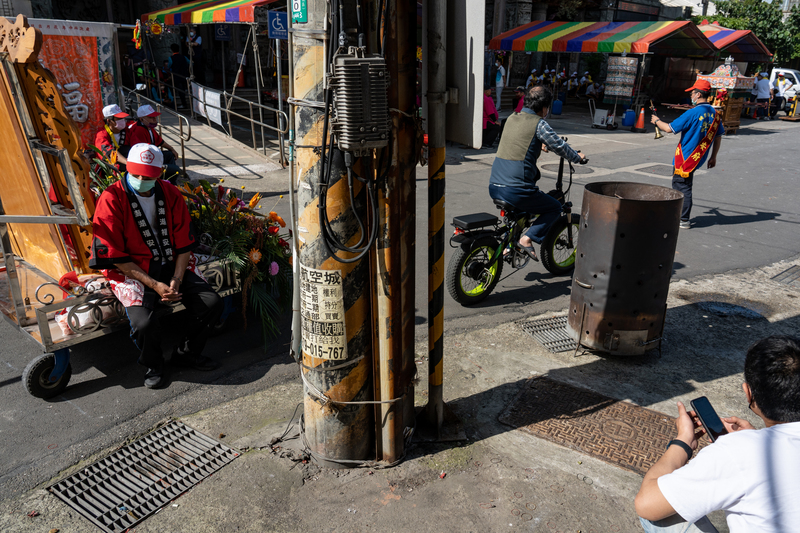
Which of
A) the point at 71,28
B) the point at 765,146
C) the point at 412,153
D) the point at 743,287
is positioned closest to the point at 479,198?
the point at 743,287

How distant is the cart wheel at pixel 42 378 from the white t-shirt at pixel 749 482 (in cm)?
411

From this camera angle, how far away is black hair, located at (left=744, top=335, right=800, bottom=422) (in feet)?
6.94

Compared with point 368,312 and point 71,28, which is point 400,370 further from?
point 71,28

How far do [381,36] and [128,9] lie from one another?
22.7 meters

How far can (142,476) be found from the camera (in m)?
A: 3.57

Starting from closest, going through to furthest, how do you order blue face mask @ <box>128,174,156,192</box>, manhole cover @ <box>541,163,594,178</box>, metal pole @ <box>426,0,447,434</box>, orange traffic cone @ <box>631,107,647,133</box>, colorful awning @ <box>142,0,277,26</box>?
metal pole @ <box>426,0,447,434</box>, blue face mask @ <box>128,174,156,192</box>, colorful awning @ <box>142,0,277,26</box>, manhole cover @ <box>541,163,594,178</box>, orange traffic cone @ <box>631,107,647,133</box>

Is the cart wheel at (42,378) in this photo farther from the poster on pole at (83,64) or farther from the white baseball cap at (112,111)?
the white baseball cap at (112,111)

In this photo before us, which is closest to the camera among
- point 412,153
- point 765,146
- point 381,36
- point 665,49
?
point 381,36

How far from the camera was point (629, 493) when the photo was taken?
347cm

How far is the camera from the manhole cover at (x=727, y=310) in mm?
6078

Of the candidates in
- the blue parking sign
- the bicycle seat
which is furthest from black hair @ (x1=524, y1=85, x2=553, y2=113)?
the blue parking sign

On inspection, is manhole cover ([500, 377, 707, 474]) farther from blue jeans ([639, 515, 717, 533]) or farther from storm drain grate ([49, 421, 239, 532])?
storm drain grate ([49, 421, 239, 532])

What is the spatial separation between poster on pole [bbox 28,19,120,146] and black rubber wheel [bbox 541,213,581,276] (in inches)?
204

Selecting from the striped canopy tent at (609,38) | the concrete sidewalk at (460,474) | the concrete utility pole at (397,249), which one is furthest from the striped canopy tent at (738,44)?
the concrete utility pole at (397,249)
